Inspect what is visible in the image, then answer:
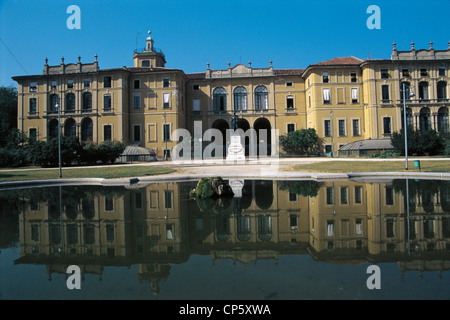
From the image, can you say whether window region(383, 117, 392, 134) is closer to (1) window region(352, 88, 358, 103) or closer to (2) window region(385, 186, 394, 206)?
(1) window region(352, 88, 358, 103)

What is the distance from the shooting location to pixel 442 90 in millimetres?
42094

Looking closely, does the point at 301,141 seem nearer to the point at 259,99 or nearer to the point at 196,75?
the point at 259,99

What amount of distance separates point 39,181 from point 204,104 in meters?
33.8

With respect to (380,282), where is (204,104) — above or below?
above

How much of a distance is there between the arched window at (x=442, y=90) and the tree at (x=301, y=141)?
61.2 ft

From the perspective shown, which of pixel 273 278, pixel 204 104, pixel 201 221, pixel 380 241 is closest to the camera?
pixel 273 278

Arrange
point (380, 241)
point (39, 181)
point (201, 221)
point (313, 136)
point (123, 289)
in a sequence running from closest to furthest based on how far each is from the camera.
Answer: point (123, 289) < point (380, 241) < point (201, 221) < point (39, 181) < point (313, 136)

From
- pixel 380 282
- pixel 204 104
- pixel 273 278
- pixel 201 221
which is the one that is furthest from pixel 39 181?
pixel 204 104

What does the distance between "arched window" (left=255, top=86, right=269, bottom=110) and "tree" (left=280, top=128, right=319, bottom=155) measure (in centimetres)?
664

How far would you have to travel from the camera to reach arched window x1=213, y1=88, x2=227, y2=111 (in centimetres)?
4759

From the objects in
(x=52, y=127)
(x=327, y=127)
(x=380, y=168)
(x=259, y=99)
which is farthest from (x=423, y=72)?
(x=52, y=127)

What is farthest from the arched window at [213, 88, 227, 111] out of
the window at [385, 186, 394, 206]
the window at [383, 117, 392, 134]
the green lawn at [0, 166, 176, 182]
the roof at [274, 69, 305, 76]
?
the window at [385, 186, 394, 206]

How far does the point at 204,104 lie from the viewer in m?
47.6
